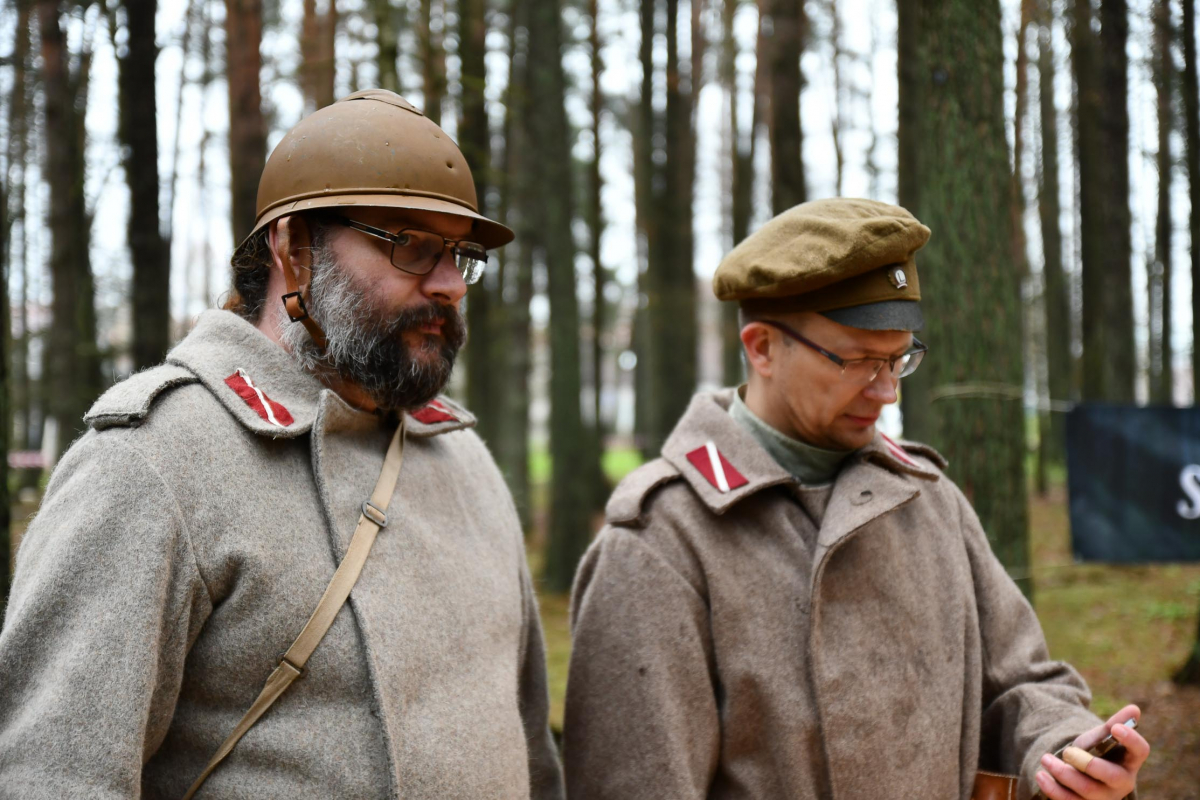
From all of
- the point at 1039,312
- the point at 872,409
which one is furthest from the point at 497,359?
the point at 1039,312

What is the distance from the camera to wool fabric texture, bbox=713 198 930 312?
233 centimetres

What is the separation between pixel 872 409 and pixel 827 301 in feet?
0.94

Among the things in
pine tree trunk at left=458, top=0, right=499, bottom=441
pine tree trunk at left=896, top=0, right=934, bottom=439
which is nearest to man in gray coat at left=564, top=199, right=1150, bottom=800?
pine tree trunk at left=458, top=0, right=499, bottom=441

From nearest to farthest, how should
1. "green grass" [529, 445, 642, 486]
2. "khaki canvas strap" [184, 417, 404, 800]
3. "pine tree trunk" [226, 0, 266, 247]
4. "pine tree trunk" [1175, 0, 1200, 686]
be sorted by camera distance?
"khaki canvas strap" [184, 417, 404, 800]
"pine tree trunk" [226, 0, 266, 247]
"pine tree trunk" [1175, 0, 1200, 686]
"green grass" [529, 445, 642, 486]

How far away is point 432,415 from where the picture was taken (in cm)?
242

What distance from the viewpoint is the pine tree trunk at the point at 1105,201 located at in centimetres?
979

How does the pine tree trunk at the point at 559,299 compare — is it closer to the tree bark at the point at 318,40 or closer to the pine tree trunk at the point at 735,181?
the tree bark at the point at 318,40

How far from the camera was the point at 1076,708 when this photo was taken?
2365mm

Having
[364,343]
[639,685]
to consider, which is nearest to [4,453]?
[364,343]

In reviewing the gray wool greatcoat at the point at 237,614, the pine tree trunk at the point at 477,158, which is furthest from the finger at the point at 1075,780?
the pine tree trunk at the point at 477,158

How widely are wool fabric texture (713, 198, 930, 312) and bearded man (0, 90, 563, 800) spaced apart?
0.62 metres

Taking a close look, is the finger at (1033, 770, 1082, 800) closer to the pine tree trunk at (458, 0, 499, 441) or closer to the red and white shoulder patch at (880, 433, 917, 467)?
the red and white shoulder patch at (880, 433, 917, 467)

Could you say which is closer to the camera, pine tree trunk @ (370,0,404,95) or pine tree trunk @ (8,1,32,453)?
pine tree trunk @ (370,0,404,95)

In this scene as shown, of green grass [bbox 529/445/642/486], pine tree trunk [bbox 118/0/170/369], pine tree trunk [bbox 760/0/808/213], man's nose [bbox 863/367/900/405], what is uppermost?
pine tree trunk [bbox 760/0/808/213]
